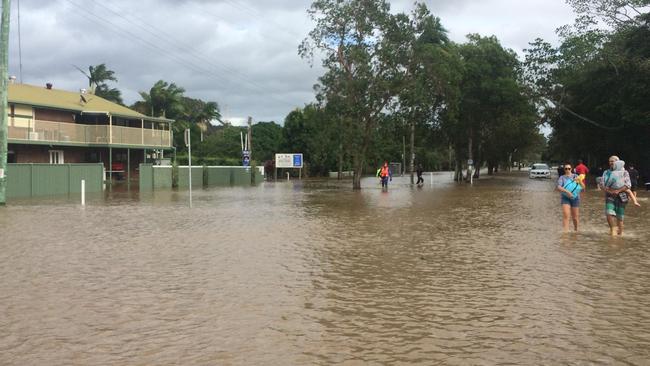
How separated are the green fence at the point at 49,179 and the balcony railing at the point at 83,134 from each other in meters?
4.57

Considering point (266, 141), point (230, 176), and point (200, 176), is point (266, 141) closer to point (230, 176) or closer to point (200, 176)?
point (230, 176)

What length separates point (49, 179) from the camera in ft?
94.3

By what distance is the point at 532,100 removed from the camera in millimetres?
A: 50500

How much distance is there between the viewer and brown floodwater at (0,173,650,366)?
16.6 ft

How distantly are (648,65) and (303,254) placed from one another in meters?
30.1

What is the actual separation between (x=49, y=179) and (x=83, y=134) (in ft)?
27.9

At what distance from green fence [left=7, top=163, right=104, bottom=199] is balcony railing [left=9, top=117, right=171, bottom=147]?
15.0 feet

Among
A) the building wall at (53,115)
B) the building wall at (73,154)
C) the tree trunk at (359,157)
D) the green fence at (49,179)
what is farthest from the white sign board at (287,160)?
the green fence at (49,179)

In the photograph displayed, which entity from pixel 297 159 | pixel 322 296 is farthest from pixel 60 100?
pixel 322 296

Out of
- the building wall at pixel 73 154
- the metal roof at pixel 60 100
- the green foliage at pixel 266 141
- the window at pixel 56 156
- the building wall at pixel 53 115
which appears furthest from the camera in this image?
the green foliage at pixel 266 141

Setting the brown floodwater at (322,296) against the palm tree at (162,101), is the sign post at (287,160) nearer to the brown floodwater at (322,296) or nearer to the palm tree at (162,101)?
the palm tree at (162,101)

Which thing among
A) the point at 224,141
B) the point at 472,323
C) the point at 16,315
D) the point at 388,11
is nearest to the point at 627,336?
the point at 472,323

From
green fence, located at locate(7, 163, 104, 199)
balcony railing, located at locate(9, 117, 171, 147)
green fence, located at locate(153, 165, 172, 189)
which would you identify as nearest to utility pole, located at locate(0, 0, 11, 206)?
green fence, located at locate(7, 163, 104, 199)

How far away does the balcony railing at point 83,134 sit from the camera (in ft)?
108
